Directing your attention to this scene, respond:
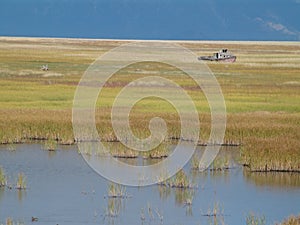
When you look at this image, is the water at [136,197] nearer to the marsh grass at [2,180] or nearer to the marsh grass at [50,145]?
the marsh grass at [2,180]

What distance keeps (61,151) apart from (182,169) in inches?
164

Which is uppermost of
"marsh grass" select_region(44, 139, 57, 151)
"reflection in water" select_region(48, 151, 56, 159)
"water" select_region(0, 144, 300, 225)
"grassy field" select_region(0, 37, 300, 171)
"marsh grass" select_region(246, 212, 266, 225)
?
"grassy field" select_region(0, 37, 300, 171)

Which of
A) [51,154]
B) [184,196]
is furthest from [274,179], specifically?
[51,154]

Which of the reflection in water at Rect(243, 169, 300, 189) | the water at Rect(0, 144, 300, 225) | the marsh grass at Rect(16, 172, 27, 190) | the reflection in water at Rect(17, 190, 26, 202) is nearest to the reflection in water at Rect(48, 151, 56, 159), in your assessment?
the water at Rect(0, 144, 300, 225)

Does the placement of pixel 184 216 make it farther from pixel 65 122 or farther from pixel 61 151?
pixel 65 122

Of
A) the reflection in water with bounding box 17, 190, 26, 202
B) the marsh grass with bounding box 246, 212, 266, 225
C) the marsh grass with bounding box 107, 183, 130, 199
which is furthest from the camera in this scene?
the marsh grass with bounding box 107, 183, 130, 199

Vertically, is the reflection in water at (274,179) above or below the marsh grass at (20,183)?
above

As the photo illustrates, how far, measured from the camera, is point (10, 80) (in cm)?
4566

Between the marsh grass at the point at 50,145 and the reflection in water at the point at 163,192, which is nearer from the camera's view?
the reflection in water at the point at 163,192

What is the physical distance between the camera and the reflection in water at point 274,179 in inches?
807

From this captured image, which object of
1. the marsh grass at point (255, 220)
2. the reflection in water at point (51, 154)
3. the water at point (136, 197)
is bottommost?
the marsh grass at point (255, 220)

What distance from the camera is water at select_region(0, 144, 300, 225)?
55.7 feet

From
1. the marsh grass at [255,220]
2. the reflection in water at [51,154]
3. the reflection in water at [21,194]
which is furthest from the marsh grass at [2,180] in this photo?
the marsh grass at [255,220]

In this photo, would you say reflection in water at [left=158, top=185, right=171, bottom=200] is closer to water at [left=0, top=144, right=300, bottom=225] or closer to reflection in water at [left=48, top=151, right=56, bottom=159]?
water at [left=0, top=144, right=300, bottom=225]
